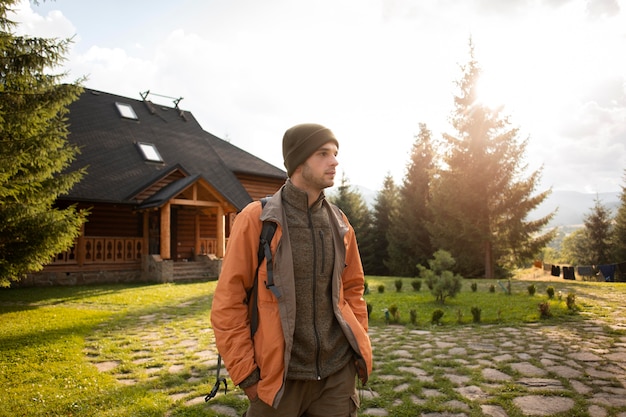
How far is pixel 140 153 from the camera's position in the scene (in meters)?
18.2

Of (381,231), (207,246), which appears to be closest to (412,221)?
(381,231)

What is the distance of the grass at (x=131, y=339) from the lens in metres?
4.04

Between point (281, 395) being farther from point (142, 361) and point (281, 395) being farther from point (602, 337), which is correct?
point (602, 337)

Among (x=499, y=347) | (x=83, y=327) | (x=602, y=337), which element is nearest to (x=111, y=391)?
(x=83, y=327)

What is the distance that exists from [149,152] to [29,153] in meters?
10.8

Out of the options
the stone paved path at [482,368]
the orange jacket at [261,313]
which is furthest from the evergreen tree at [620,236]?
the orange jacket at [261,313]

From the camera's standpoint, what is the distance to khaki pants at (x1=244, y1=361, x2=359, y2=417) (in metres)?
2.05

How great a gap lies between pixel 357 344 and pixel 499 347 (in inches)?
183

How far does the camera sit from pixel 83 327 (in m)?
7.52

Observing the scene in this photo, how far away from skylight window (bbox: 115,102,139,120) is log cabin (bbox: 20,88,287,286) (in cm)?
6

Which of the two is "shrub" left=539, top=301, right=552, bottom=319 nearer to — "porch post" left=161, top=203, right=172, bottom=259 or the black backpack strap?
the black backpack strap

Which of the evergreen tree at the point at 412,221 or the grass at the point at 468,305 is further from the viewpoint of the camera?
the evergreen tree at the point at 412,221

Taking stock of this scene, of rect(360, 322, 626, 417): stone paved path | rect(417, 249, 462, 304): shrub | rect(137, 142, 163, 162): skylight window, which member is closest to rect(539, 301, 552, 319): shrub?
rect(360, 322, 626, 417): stone paved path

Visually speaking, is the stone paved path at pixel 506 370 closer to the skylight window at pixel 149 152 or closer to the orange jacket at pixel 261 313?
the orange jacket at pixel 261 313
